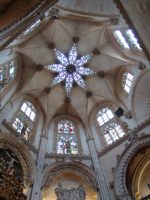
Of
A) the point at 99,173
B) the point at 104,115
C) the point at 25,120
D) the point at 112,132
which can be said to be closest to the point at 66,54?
the point at 104,115

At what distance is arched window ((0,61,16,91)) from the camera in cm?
1444

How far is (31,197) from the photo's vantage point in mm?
11164

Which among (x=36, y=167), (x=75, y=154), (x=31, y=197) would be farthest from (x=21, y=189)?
(x=75, y=154)

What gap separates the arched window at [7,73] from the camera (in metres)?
14.4

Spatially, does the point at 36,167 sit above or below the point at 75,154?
below

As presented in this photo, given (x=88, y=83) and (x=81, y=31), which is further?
(x=88, y=83)

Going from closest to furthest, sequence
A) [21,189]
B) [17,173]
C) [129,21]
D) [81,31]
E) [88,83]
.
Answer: [129,21], [21,189], [17,173], [81,31], [88,83]

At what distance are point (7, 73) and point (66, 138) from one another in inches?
272

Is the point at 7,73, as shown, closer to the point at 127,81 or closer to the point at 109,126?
the point at 109,126

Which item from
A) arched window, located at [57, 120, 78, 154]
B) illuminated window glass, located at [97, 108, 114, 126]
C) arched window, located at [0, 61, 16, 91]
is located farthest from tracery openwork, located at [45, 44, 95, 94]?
arched window, located at [0, 61, 16, 91]

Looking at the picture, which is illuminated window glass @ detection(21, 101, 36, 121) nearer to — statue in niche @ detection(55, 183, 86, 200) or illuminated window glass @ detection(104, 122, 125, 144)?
illuminated window glass @ detection(104, 122, 125, 144)

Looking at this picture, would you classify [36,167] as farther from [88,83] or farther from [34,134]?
[88,83]

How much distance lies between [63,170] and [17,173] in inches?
123

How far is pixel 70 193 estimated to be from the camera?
12359mm
